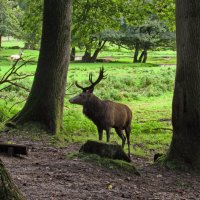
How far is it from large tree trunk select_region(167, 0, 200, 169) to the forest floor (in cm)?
68

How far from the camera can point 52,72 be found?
14.4 metres

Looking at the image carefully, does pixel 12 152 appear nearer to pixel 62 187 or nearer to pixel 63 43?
pixel 62 187

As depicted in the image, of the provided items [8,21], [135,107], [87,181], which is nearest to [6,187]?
[87,181]

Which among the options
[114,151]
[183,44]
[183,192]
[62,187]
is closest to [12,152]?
[114,151]

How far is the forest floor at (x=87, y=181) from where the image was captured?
23.7 ft

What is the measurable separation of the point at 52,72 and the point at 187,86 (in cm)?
488

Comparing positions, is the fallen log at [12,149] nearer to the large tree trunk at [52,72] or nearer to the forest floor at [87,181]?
the forest floor at [87,181]

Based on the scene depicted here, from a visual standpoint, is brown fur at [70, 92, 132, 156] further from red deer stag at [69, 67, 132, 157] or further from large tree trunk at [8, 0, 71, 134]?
large tree trunk at [8, 0, 71, 134]

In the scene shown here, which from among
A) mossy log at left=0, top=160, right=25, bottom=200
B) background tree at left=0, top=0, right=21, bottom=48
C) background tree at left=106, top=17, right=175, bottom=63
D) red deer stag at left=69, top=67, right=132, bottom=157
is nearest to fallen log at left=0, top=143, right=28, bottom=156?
red deer stag at left=69, top=67, right=132, bottom=157

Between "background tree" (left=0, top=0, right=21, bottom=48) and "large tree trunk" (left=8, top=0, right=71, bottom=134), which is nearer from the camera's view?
"large tree trunk" (left=8, top=0, right=71, bottom=134)

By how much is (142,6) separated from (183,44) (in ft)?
35.6

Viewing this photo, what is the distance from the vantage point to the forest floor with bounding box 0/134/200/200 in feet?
23.7

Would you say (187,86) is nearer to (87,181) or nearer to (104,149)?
(104,149)

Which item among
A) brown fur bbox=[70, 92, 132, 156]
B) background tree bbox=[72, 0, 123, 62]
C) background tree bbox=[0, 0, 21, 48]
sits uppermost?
background tree bbox=[0, 0, 21, 48]
